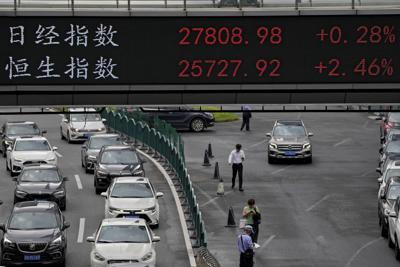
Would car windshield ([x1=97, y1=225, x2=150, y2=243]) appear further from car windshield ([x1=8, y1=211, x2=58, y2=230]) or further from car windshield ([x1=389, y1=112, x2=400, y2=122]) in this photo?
car windshield ([x1=389, y1=112, x2=400, y2=122])

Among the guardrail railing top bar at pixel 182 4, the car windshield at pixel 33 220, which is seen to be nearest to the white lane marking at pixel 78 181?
the car windshield at pixel 33 220

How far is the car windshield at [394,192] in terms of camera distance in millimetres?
40125

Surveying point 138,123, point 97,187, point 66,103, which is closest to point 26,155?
point 97,187

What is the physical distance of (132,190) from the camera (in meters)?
42.3

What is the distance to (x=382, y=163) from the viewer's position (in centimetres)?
5088

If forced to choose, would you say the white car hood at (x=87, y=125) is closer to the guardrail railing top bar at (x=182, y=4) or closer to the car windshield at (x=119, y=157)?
the car windshield at (x=119, y=157)

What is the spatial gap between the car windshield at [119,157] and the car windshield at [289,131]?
922 centimetres

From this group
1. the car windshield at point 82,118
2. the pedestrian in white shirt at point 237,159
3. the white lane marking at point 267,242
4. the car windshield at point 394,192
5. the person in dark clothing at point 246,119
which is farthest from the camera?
the person in dark clothing at point 246,119

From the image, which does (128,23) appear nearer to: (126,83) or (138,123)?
(126,83)

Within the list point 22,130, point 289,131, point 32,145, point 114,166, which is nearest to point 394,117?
point 289,131

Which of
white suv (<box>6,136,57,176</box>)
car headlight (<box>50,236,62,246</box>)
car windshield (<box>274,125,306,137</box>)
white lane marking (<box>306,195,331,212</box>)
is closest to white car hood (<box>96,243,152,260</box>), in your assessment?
car headlight (<box>50,236,62,246</box>)

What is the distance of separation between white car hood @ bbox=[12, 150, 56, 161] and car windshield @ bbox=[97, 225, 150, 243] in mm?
15735

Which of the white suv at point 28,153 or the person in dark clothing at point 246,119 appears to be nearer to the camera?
the white suv at point 28,153

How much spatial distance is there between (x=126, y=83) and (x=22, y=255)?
8176 millimetres
